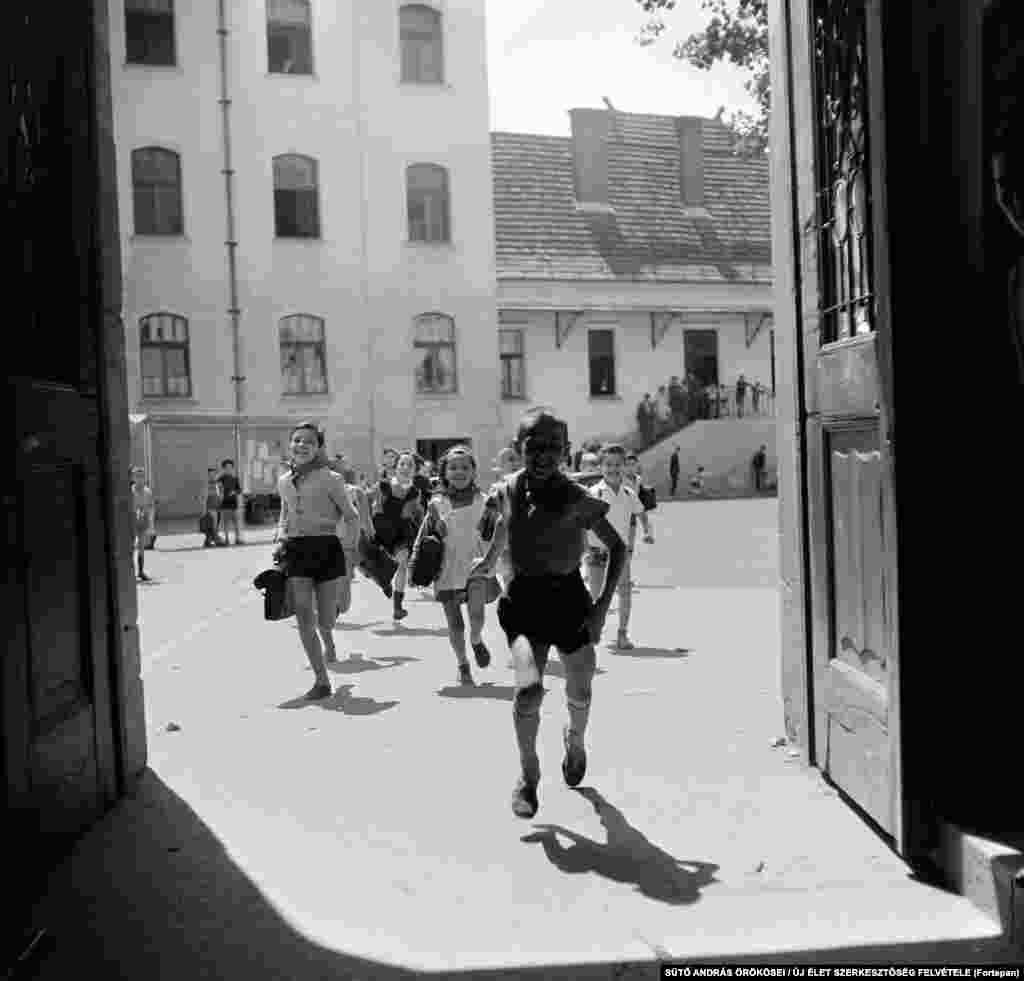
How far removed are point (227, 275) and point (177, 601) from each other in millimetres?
18147

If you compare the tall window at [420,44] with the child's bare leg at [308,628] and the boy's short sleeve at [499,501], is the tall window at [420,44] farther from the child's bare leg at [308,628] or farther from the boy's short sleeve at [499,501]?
the boy's short sleeve at [499,501]

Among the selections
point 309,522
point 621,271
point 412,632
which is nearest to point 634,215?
point 621,271

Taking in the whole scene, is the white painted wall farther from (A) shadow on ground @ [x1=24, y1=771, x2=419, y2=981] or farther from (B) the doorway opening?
(A) shadow on ground @ [x1=24, y1=771, x2=419, y2=981]

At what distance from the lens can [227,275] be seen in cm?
3173

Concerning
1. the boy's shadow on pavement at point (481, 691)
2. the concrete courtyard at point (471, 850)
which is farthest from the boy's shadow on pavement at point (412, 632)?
the boy's shadow on pavement at point (481, 691)

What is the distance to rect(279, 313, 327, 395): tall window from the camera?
106 ft

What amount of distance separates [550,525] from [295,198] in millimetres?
28294

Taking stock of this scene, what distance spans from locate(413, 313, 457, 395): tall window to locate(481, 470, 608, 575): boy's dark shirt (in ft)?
91.7

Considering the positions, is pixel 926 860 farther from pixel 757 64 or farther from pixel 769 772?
pixel 757 64

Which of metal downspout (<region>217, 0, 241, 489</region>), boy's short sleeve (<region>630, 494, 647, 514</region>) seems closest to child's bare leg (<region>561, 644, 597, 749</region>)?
boy's short sleeve (<region>630, 494, 647, 514</region>)

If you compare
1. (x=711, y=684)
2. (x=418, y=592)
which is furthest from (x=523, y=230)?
(x=711, y=684)

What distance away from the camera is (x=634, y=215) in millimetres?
39719

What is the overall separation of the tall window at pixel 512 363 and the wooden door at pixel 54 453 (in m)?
30.8

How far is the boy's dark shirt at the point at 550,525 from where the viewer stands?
5562 mm
